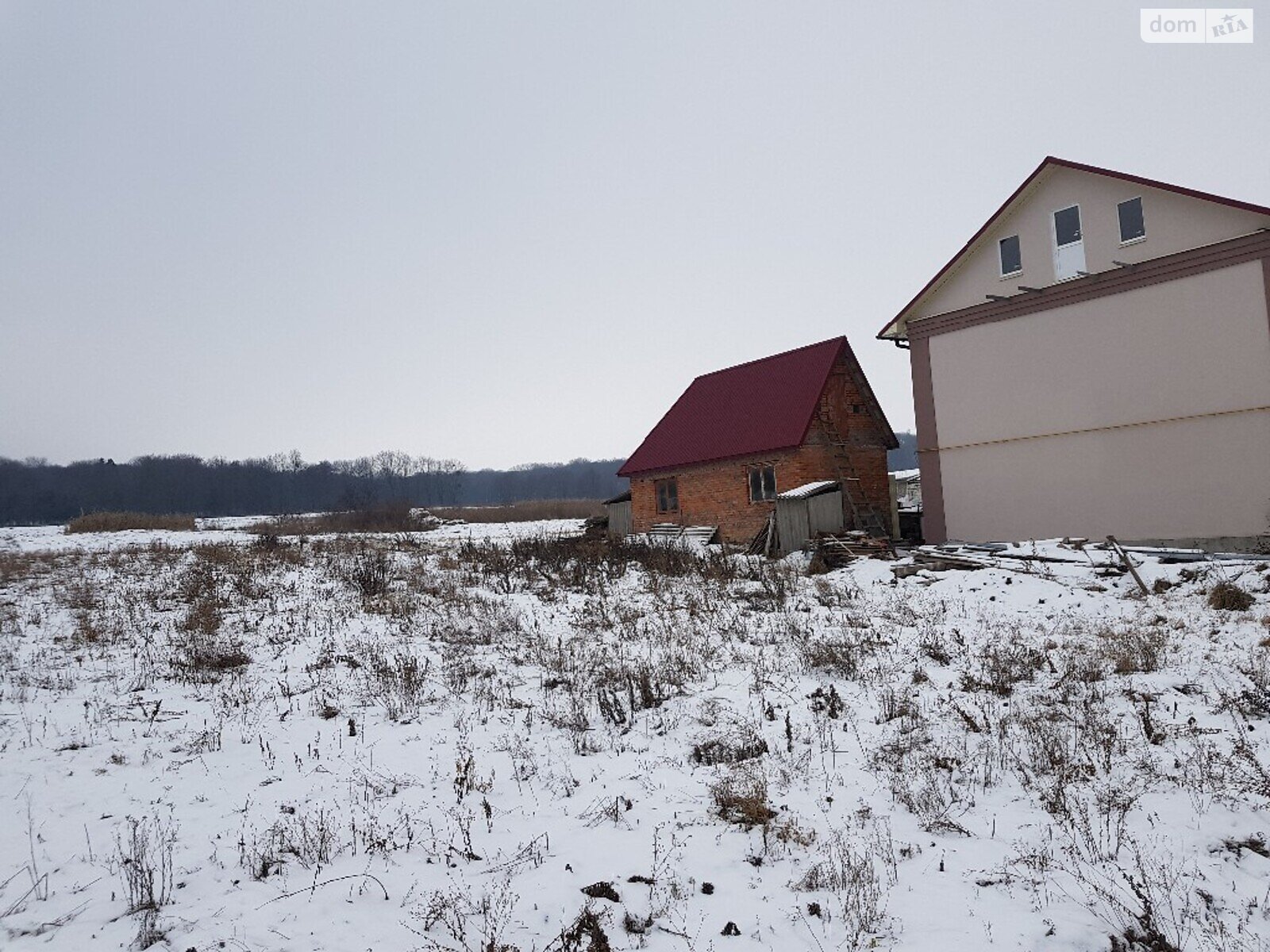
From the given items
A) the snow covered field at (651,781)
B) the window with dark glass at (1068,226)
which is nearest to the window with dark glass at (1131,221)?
the window with dark glass at (1068,226)

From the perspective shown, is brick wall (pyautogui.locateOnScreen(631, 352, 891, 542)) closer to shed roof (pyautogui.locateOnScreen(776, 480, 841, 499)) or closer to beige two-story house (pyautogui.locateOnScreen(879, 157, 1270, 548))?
shed roof (pyautogui.locateOnScreen(776, 480, 841, 499))

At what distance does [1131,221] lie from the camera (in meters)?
15.3

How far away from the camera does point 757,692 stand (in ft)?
23.6

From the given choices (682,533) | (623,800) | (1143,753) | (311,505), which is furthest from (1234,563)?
(311,505)

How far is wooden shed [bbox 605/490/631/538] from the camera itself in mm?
27156

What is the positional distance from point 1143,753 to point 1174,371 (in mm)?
12684

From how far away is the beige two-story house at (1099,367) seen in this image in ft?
45.9

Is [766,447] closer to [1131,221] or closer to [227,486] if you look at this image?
[1131,221]

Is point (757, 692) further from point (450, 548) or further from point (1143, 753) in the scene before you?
point (450, 548)

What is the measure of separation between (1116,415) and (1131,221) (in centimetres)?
419

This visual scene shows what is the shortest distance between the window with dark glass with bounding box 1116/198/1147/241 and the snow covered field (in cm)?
802

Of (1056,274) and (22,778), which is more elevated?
(1056,274)

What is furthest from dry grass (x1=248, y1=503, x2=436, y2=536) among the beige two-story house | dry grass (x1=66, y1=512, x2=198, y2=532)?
the beige two-story house

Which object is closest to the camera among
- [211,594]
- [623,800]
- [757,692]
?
[623,800]
